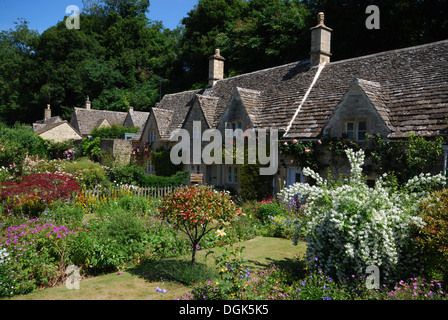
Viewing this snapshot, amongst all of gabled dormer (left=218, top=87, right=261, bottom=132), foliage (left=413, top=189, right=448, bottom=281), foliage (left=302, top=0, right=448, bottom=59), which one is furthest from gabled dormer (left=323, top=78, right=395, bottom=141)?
foliage (left=302, top=0, right=448, bottom=59)

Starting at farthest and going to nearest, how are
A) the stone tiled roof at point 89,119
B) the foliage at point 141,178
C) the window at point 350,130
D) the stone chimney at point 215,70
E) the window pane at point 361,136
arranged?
the stone tiled roof at point 89,119
the stone chimney at point 215,70
the foliage at point 141,178
the window at point 350,130
the window pane at point 361,136

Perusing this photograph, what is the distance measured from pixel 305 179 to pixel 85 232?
34.3 feet

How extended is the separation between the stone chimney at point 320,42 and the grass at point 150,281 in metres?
14.0

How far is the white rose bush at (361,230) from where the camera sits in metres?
6.12

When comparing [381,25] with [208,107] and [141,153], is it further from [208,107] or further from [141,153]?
[141,153]

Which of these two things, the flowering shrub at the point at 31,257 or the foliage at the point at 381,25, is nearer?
the flowering shrub at the point at 31,257

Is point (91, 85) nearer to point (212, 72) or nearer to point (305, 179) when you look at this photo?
point (212, 72)

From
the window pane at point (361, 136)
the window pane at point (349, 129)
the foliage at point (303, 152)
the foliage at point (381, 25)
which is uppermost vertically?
the foliage at point (381, 25)

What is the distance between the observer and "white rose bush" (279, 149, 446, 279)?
6117 millimetres

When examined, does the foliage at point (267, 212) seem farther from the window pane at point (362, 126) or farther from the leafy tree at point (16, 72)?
the leafy tree at point (16, 72)

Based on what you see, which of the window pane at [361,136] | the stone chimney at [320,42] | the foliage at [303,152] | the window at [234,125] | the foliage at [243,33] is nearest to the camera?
the window pane at [361,136]

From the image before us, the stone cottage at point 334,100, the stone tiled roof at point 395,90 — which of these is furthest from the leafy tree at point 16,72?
the stone tiled roof at point 395,90

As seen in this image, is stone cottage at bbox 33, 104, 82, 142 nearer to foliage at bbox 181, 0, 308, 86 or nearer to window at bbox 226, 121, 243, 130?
foliage at bbox 181, 0, 308, 86

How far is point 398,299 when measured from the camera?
549cm
